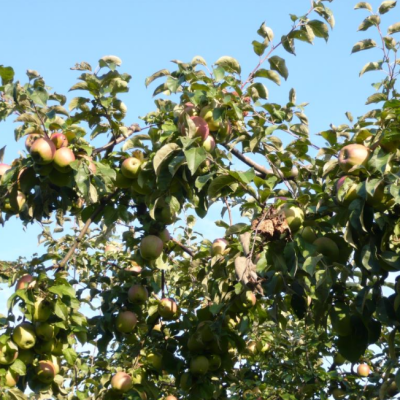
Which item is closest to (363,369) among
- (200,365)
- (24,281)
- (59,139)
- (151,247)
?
(200,365)

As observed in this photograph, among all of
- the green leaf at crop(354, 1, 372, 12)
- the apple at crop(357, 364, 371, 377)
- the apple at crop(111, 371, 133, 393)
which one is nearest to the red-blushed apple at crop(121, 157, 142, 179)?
the apple at crop(111, 371, 133, 393)

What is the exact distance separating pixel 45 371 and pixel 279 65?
200cm

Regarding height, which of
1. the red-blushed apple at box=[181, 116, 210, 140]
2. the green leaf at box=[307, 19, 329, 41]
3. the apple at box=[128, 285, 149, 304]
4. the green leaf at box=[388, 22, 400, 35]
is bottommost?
the apple at box=[128, 285, 149, 304]

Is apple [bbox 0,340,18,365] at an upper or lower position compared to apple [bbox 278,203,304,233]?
lower

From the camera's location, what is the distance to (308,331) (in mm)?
4816

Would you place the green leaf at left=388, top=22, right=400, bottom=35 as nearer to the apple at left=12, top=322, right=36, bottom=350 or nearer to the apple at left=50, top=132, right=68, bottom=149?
the apple at left=50, top=132, right=68, bottom=149

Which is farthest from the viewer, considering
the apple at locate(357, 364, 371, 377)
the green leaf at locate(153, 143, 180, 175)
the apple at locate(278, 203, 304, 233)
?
the apple at locate(357, 364, 371, 377)

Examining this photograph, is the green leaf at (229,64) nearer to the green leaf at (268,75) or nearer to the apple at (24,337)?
the green leaf at (268,75)

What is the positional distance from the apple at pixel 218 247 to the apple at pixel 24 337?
105cm

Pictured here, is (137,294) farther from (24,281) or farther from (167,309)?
(24,281)

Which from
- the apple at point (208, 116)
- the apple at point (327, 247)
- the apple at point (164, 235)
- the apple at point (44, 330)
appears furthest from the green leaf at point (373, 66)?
the apple at point (44, 330)

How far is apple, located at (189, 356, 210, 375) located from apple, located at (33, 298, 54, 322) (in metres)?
0.91

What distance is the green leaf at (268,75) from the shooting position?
9.79ft

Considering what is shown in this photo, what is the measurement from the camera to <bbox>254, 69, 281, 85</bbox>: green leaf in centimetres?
298
